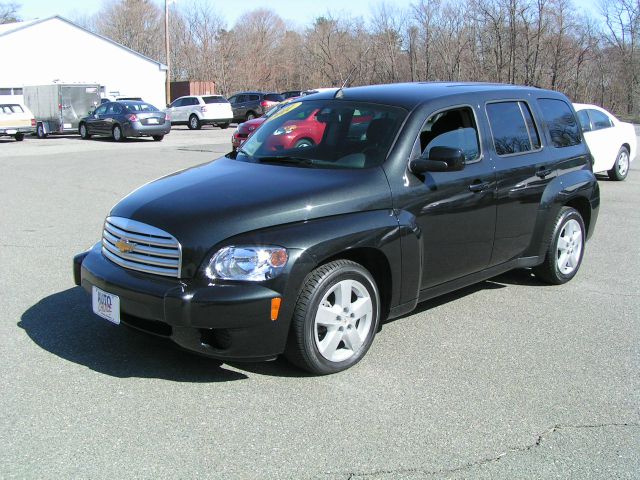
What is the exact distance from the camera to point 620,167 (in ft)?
46.0

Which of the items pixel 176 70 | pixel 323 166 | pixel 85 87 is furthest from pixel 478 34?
pixel 323 166

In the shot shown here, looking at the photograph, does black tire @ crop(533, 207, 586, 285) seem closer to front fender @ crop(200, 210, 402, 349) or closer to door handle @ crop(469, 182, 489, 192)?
door handle @ crop(469, 182, 489, 192)

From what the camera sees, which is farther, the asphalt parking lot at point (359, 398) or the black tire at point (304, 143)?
the black tire at point (304, 143)

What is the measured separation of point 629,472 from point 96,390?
291 cm

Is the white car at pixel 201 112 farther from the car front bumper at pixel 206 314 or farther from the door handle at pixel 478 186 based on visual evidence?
the car front bumper at pixel 206 314

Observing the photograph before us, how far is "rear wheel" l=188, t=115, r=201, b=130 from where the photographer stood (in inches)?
1367

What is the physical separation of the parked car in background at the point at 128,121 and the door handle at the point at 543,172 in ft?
70.4

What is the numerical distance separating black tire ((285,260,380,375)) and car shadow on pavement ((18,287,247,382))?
45 cm

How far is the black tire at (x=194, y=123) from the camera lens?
3472cm

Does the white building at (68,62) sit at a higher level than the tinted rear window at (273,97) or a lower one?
higher

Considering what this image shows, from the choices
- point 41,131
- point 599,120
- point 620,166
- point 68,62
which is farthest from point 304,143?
point 68,62

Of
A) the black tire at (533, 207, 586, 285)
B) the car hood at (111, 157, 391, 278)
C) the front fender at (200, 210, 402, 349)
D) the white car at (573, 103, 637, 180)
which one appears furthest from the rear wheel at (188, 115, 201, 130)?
the front fender at (200, 210, 402, 349)

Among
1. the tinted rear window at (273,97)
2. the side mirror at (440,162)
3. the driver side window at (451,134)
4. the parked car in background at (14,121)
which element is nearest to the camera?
the side mirror at (440,162)

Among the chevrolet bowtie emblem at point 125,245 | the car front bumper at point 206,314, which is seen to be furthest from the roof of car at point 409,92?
the chevrolet bowtie emblem at point 125,245
